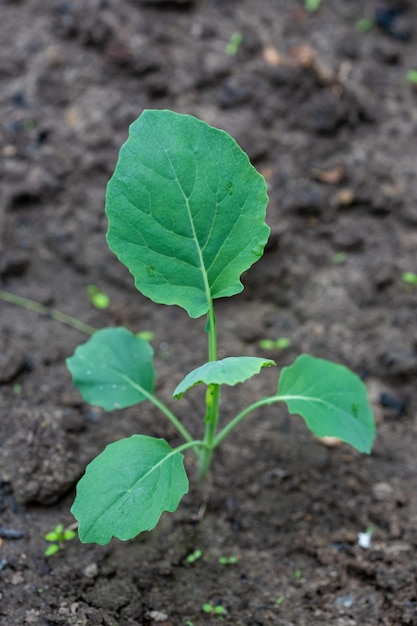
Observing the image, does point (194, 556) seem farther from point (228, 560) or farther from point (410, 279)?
point (410, 279)

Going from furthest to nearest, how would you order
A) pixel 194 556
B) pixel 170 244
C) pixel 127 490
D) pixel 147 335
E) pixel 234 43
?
pixel 234 43 → pixel 147 335 → pixel 194 556 → pixel 170 244 → pixel 127 490

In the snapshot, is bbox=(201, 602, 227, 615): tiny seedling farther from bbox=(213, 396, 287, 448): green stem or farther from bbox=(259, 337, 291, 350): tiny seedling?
bbox=(259, 337, 291, 350): tiny seedling

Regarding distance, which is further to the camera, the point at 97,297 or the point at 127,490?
the point at 97,297

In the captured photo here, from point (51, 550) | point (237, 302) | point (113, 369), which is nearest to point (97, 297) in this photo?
point (237, 302)

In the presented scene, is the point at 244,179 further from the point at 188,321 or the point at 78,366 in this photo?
the point at 188,321

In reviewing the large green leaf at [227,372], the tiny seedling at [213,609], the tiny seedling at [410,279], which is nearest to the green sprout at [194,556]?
the tiny seedling at [213,609]

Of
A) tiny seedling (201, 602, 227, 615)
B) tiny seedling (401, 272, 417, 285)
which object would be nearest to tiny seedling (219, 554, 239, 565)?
tiny seedling (201, 602, 227, 615)
